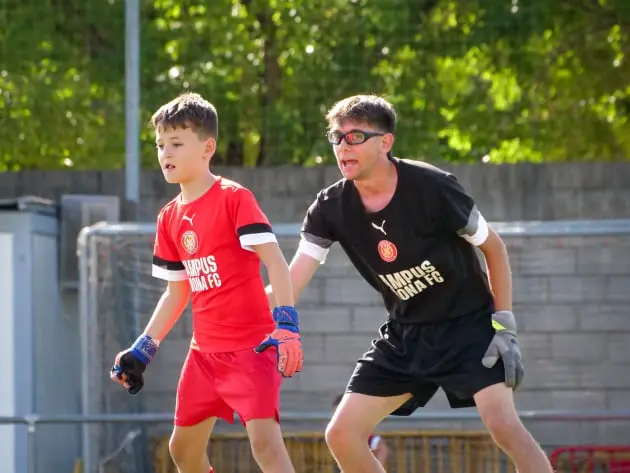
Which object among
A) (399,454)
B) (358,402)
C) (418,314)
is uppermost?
(418,314)

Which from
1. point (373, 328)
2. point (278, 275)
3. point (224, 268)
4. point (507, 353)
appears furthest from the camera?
point (373, 328)

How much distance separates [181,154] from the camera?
532 cm

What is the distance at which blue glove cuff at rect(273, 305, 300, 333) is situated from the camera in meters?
4.96

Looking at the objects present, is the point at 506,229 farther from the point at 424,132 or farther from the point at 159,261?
the point at 159,261

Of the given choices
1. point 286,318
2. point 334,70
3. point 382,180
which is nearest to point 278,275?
point 286,318

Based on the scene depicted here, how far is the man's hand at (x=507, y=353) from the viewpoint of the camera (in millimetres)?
4875

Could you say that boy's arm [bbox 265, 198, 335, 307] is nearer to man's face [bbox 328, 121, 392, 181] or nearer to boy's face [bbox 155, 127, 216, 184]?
man's face [bbox 328, 121, 392, 181]

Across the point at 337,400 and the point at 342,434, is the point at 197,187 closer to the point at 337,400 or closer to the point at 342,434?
the point at 342,434

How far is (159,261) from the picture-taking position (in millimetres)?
5539

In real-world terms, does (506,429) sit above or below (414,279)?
below

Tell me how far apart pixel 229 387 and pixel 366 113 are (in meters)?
1.20

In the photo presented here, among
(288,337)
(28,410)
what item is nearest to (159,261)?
(288,337)

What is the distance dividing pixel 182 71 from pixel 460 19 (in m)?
1.96

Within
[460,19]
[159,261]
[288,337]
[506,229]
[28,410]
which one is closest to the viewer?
[288,337]
